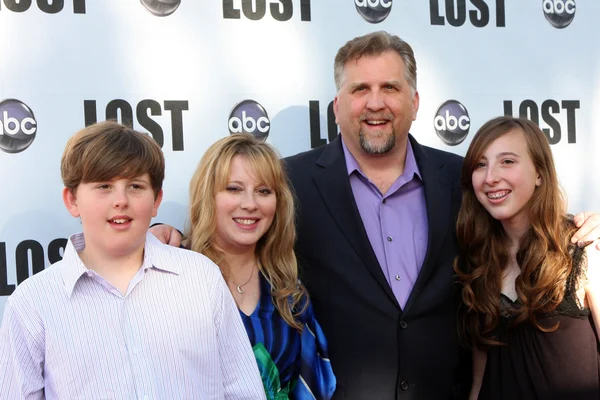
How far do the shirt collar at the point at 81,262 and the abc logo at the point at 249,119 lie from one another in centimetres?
85

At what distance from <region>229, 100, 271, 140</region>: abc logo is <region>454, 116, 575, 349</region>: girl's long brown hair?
86cm

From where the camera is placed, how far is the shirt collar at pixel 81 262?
6.33 ft

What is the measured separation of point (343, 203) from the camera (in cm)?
275

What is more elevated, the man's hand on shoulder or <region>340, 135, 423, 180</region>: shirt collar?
<region>340, 135, 423, 180</region>: shirt collar

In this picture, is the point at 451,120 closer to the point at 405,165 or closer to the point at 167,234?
the point at 405,165

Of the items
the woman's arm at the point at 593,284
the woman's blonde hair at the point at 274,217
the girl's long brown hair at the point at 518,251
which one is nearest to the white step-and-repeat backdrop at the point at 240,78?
the woman's blonde hair at the point at 274,217

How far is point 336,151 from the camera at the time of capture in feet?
9.39

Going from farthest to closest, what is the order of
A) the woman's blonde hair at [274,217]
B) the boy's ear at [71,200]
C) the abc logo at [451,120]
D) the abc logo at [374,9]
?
the abc logo at [451,120]
the abc logo at [374,9]
the woman's blonde hair at [274,217]
the boy's ear at [71,200]

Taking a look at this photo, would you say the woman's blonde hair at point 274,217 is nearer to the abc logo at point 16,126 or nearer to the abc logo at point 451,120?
the abc logo at point 16,126

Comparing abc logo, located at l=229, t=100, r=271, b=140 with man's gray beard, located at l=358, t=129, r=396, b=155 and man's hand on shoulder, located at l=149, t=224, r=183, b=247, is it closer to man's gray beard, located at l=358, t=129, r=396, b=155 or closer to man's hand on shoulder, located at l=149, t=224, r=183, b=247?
man's gray beard, located at l=358, t=129, r=396, b=155

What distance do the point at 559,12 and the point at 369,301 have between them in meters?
1.71

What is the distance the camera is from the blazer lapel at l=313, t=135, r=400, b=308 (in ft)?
8.68

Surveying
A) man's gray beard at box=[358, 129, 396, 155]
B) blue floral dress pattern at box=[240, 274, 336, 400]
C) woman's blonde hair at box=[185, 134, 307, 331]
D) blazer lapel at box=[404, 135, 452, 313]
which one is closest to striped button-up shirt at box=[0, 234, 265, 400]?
blue floral dress pattern at box=[240, 274, 336, 400]

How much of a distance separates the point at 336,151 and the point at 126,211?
3.74 feet
